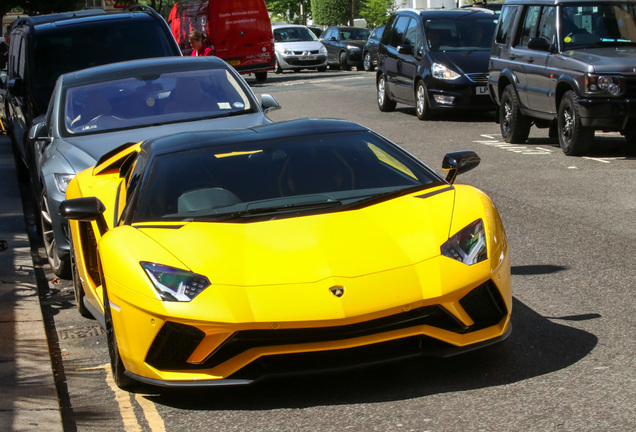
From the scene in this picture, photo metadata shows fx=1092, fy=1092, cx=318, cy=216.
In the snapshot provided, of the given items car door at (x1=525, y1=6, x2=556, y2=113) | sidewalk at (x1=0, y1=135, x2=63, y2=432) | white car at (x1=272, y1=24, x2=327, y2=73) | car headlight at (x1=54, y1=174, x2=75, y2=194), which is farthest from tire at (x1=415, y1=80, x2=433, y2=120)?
white car at (x1=272, y1=24, x2=327, y2=73)

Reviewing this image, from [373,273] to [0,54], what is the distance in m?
20.2

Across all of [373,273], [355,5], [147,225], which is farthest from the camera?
[355,5]

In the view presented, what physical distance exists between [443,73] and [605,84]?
581 cm

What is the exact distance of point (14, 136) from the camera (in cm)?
1393

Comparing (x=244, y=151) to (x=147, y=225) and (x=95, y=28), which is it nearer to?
(x=147, y=225)

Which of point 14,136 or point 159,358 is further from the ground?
point 159,358

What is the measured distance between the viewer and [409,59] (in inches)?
770

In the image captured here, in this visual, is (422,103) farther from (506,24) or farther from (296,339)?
(296,339)

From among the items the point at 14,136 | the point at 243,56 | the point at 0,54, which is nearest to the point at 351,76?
the point at 243,56

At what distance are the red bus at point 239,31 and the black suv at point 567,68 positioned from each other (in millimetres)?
18540

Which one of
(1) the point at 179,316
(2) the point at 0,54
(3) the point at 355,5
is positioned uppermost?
(1) the point at 179,316

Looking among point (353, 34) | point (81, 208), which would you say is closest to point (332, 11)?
point (353, 34)

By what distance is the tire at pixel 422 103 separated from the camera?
18922 millimetres

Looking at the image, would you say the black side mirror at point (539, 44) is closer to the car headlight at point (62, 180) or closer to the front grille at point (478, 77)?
the front grille at point (478, 77)
